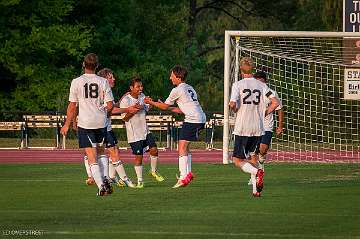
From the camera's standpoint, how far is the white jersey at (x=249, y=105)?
20.0 metres

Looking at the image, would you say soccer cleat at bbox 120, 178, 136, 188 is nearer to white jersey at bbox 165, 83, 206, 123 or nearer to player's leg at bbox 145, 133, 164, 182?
player's leg at bbox 145, 133, 164, 182

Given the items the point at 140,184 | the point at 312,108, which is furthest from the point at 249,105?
the point at 312,108

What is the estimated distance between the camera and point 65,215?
16.2 meters

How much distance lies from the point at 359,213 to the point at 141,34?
157 ft

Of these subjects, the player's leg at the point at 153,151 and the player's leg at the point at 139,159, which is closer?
the player's leg at the point at 139,159

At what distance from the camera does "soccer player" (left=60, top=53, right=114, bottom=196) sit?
19377mm

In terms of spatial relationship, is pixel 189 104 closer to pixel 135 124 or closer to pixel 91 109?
pixel 135 124

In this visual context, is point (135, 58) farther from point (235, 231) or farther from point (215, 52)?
point (235, 231)

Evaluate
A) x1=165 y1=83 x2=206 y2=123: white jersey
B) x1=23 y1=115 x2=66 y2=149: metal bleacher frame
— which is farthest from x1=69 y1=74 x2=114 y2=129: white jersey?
x1=23 y1=115 x2=66 y2=149: metal bleacher frame

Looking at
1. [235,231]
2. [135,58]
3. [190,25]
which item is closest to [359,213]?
[235,231]

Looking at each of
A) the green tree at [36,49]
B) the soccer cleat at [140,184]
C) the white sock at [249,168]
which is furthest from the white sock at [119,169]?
the green tree at [36,49]

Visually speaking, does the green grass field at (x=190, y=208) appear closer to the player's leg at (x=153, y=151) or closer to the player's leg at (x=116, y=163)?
the player's leg at (x=153, y=151)

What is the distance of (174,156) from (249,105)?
15.6 m

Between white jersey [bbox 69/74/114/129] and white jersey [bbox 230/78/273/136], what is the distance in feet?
6.17
